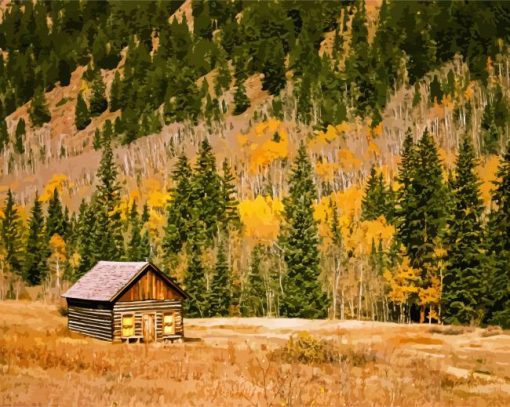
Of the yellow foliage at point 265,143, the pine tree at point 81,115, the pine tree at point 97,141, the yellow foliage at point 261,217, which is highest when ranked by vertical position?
the pine tree at point 81,115

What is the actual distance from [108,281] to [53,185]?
106716mm

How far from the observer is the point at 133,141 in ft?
513

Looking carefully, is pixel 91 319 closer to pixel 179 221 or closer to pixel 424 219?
pixel 424 219

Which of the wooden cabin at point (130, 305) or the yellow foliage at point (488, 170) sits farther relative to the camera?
the yellow foliage at point (488, 170)

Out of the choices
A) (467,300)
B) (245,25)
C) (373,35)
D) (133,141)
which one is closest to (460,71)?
(373,35)

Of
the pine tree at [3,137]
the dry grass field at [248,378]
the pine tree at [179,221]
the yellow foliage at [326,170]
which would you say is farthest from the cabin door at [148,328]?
the pine tree at [3,137]

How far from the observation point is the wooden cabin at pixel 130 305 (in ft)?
135

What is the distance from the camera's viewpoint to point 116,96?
593 feet

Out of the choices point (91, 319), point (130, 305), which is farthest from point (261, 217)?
point (130, 305)

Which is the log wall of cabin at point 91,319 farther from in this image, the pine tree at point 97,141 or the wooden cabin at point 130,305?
the pine tree at point 97,141

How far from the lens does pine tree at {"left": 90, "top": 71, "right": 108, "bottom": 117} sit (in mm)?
183038

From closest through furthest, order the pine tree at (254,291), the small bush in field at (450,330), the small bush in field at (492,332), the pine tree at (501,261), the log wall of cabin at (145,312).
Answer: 1. the log wall of cabin at (145,312)
2. the small bush in field at (492,332)
3. the small bush in field at (450,330)
4. the pine tree at (501,261)
5. the pine tree at (254,291)

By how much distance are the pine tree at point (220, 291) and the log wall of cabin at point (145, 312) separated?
79.2 ft

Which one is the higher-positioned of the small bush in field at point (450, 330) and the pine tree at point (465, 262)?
the pine tree at point (465, 262)
